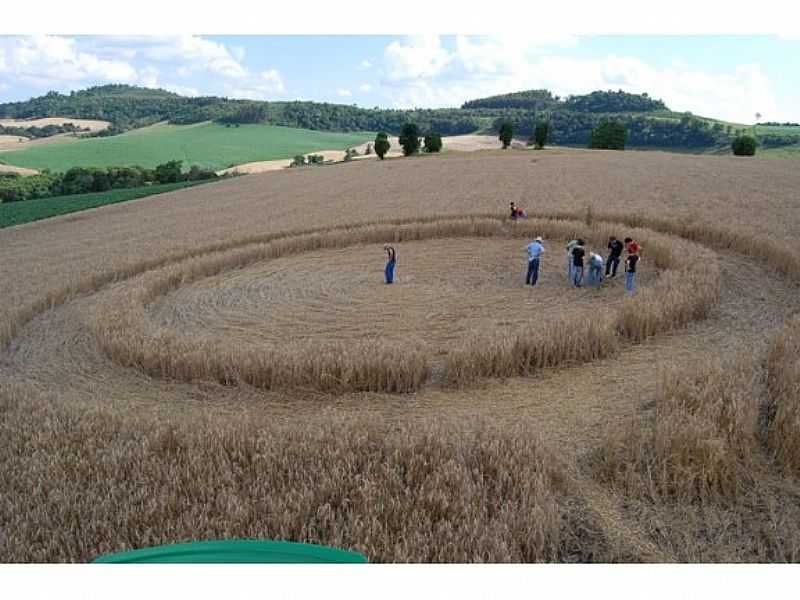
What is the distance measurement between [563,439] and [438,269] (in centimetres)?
1098

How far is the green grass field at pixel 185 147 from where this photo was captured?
289ft

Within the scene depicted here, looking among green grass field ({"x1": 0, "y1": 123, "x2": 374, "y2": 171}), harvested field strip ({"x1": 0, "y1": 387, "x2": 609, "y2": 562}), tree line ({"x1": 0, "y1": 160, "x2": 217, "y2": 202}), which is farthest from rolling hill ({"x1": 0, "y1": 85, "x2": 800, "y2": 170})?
harvested field strip ({"x1": 0, "y1": 387, "x2": 609, "y2": 562})

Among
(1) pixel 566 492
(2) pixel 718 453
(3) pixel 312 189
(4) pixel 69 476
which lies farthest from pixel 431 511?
(3) pixel 312 189

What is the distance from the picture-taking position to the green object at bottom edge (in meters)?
2.76

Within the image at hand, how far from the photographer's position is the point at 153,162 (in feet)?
291

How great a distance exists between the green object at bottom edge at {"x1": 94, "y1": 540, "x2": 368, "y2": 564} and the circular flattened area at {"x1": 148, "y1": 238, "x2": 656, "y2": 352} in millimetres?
8123

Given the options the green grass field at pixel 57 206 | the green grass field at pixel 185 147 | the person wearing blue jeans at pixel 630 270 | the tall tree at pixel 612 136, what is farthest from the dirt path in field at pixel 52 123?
the person wearing blue jeans at pixel 630 270

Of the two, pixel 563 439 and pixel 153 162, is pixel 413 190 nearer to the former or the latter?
pixel 563 439

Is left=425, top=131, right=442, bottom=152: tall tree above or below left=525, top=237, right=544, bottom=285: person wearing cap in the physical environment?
above

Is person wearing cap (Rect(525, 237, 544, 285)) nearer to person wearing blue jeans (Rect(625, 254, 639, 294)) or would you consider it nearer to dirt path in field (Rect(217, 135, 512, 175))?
person wearing blue jeans (Rect(625, 254, 639, 294))

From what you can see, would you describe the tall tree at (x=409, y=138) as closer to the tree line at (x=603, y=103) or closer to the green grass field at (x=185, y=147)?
the green grass field at (x=185, y=147)

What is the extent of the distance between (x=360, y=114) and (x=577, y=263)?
15610cm

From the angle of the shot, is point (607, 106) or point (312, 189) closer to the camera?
point (312, 189)

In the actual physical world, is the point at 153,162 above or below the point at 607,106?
below
